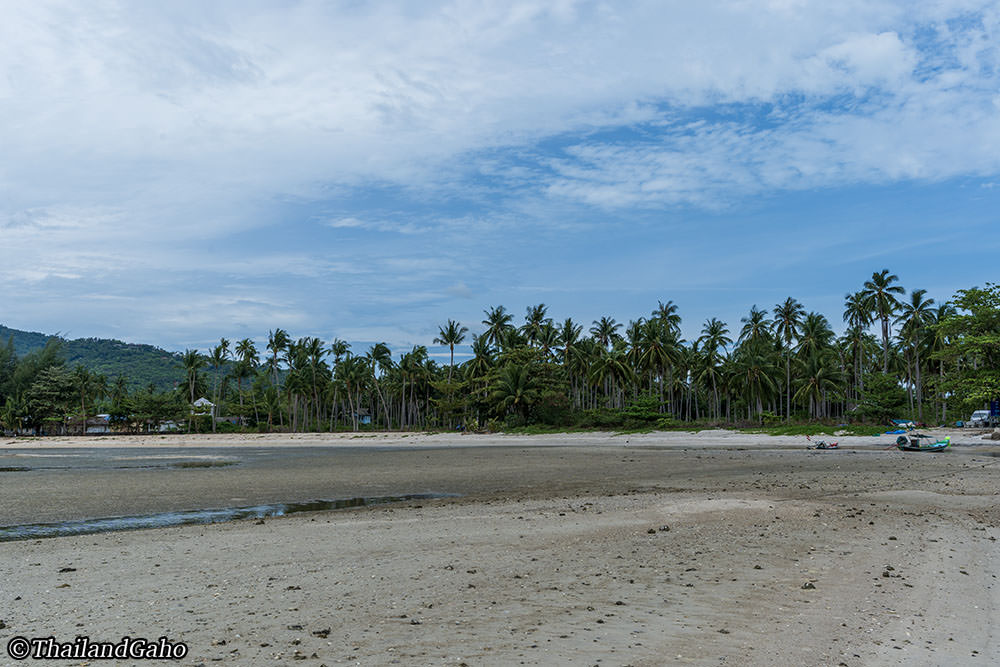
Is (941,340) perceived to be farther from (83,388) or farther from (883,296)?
(83,388)

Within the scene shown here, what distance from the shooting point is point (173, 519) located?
1391 centimetres

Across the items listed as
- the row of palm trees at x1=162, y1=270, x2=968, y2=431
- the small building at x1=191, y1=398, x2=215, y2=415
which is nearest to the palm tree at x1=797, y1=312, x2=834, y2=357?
the row of palm trees at x1=162, y1=270, x2=968, y2=431

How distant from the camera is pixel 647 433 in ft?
191

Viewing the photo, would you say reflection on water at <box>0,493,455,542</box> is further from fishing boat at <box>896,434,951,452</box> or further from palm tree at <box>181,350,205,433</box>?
palm tree at <box>181,350,205,433</box>

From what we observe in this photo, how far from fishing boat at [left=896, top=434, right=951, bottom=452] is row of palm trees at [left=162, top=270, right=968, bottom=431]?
24.7m

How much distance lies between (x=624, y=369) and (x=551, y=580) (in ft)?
218

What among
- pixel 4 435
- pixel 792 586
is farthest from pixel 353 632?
pixel 4 435

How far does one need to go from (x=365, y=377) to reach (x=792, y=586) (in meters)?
95.3

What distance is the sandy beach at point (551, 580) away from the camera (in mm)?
5414

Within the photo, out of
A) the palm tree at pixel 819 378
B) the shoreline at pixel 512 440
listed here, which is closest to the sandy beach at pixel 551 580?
the shoreline at pixel 512 440

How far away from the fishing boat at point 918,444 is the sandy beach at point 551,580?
1813 cm

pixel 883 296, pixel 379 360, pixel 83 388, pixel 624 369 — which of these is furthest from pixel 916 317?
pixel 83 388

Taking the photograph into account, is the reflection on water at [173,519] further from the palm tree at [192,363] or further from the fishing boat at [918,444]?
the palm tree at [192,363]

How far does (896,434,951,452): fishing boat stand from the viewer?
32772mm
